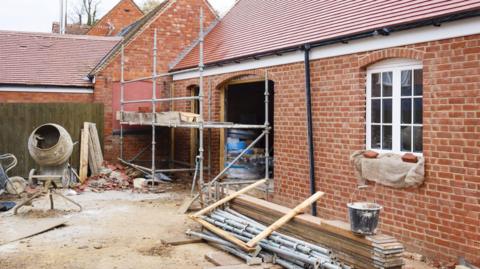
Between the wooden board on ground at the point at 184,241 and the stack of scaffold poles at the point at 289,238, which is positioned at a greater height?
the stack of scaffold poles at the point at 289,238

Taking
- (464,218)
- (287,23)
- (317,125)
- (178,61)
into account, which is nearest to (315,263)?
(464,218)

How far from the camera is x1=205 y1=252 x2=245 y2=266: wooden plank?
7.50 metres

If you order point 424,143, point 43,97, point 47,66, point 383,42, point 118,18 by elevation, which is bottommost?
point 424,143

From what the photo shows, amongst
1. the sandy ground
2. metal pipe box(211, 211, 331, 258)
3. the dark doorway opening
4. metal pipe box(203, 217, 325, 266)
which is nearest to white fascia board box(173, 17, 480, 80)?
the dark doorway opening

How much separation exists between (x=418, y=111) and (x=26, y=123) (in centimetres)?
1159

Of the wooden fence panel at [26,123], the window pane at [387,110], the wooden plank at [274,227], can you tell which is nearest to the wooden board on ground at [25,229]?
the wooden plank at [274,227]

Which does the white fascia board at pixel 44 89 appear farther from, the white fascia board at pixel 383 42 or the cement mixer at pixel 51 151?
the white fascia board at pixel 383 42

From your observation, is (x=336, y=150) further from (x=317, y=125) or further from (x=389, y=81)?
(x=389, y=81)

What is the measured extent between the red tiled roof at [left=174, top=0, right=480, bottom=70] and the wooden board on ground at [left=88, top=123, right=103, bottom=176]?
3.30 meters

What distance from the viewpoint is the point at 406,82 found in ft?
28.3

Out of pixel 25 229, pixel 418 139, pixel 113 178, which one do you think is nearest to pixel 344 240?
pixel 418 139

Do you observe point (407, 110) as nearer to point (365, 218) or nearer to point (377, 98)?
point (377, 98)

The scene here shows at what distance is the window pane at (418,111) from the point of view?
835 centimetres

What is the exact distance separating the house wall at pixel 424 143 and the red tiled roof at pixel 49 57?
930 centimetres
